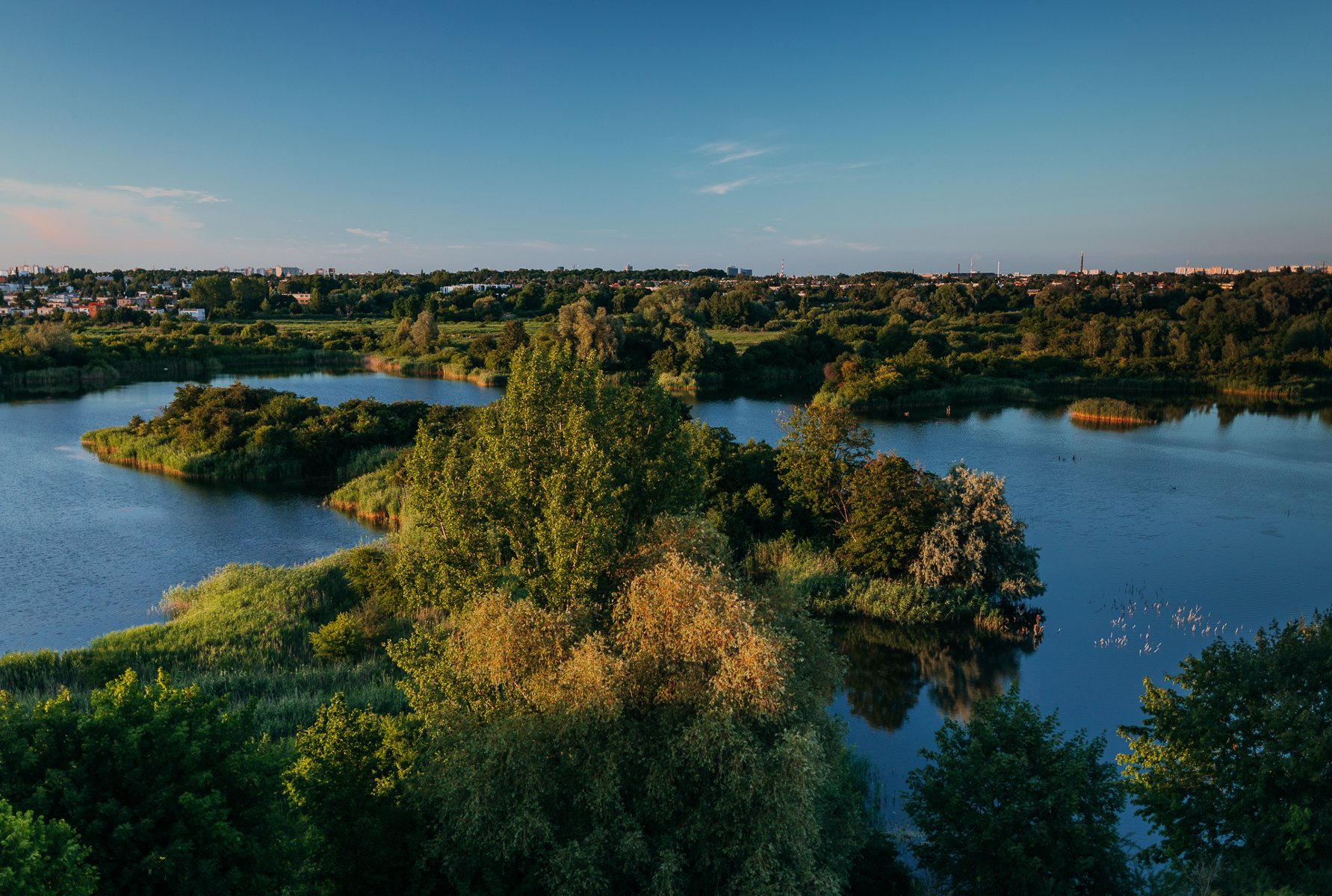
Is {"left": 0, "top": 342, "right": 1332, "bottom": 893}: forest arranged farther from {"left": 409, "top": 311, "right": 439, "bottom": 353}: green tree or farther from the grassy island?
{"left": 409, "top": 311, "right": 439, "bottom": 353}: green tree

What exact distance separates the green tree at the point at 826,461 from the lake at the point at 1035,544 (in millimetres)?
6800

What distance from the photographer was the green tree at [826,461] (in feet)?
117

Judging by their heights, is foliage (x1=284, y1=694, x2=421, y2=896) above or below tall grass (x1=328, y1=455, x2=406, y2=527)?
above

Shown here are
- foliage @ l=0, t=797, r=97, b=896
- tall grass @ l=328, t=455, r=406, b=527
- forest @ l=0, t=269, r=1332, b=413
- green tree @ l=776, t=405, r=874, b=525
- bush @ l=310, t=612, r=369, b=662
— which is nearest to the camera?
foliage @ l=0, t=797, r=97, b=896

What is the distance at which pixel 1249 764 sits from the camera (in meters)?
14.9

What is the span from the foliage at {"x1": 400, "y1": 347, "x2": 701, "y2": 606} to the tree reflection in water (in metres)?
9.70

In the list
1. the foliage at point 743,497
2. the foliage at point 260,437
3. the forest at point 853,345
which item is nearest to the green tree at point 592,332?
the forest at point 853,345

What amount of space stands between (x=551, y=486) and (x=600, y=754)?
6.08 m

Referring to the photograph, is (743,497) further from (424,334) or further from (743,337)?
(743,337)

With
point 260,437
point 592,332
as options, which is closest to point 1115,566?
point 260,437

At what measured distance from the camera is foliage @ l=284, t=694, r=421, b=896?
13.2 m

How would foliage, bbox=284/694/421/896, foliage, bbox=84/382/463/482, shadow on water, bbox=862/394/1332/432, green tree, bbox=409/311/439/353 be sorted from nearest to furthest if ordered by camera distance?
foliage, bbox=284/694/421/896, foliage, bbox=84/382/463/482, shadow on water, bbox=862/394/1332/432, green tree, bbox=409/311/439/353

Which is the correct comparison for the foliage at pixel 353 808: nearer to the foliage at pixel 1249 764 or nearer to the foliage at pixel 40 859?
the foliage at pixel 40 859

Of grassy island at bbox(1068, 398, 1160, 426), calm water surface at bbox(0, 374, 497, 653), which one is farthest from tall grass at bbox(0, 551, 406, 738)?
grassy island at bbox(1068, 398, 1160, 426)
